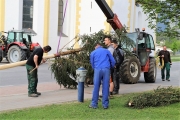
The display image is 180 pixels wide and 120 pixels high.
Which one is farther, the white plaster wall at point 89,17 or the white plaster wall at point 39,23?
the white plaster wall at point 89,17

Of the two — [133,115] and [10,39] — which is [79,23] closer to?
[10,39]

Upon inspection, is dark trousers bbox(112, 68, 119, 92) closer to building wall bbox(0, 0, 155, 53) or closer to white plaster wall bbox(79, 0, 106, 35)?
building wall bbox(0, 0, 155, 53)

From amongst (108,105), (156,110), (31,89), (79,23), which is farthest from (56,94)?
(79,23)

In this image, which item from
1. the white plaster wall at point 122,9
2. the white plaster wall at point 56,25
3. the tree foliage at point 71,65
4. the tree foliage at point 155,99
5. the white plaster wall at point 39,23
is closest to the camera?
the tree foliage at point 155,99

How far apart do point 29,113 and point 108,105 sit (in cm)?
209

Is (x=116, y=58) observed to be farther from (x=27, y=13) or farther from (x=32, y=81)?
(x=27, y=13)

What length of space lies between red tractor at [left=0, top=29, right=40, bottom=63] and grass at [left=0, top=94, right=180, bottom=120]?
53.7 feet

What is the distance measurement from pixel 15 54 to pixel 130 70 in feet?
41.9

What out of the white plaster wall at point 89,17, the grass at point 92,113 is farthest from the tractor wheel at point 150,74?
the white plaster wall at point 89,17

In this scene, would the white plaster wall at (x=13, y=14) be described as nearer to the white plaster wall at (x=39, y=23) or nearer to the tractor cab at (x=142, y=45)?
the white plaster wall at (x=39, y=23)

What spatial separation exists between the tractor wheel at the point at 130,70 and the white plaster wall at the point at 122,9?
2114 cm

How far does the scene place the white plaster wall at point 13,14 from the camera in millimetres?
34188

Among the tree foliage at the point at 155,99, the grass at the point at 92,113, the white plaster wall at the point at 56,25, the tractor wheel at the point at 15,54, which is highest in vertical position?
the white plaster wall at the point at 56,25

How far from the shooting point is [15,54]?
89.0ft
